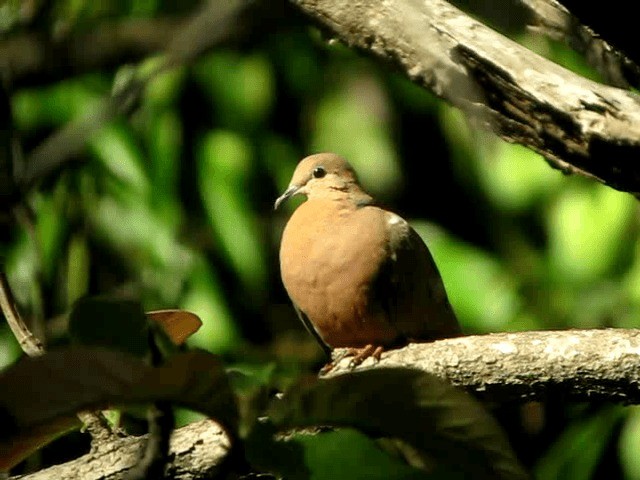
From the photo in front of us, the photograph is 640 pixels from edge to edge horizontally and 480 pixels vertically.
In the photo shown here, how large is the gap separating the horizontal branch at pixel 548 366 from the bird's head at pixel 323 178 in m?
1.51

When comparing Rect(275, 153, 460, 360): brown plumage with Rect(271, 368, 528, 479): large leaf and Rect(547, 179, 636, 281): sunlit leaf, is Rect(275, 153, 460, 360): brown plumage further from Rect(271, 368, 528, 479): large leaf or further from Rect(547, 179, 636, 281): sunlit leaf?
Rect(271, 368, 528, 479): large leaf

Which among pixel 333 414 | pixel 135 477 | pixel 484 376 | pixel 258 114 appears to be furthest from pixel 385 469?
pixel 258 114

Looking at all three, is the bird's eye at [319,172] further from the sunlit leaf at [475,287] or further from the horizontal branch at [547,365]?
the horizontal branch at [547,365]

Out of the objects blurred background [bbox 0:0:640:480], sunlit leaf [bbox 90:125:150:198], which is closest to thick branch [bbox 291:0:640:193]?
blurred background [bbox 0:0:640:480]

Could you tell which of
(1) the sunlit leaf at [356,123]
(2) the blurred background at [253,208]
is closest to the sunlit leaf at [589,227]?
(2) the blurred background at [253,208]

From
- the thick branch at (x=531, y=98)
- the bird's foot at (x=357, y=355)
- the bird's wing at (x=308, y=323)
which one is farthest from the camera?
the bird's wing at (x=308, y=323)

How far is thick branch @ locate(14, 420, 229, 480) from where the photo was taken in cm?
205

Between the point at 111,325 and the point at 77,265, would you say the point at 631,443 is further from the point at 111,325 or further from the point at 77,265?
the point at 111,325

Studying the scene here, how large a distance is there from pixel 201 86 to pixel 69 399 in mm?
3565

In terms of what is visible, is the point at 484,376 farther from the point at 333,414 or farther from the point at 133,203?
the point at 133,203

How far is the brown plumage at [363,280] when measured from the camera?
3348mm

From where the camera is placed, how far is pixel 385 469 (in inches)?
54.1

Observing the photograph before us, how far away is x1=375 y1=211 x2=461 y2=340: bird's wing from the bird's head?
28cm

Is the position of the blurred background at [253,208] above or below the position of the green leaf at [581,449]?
above
